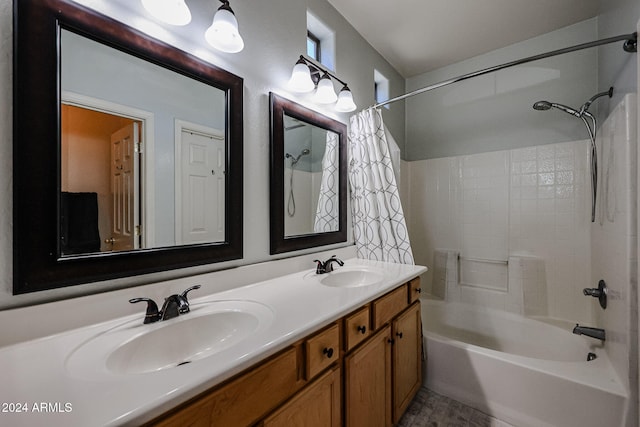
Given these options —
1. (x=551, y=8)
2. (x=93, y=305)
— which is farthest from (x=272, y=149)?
(x=551, y=8)

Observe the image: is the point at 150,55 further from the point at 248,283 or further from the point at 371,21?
the point at 371,21

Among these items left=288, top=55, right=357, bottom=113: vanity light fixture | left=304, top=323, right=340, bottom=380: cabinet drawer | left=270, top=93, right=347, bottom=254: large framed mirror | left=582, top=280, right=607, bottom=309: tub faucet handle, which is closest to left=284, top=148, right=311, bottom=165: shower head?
left=270, top=93, right=347, bottom=254: large framed mirror

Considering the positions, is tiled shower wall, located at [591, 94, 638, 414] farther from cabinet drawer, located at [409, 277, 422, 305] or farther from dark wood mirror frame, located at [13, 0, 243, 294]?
dark wood mirror frame, located at [13, 0, 243, 294]

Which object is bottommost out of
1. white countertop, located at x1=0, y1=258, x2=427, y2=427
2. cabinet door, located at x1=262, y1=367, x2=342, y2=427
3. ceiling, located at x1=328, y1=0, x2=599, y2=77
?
cabinet door, located at x1=262, y1=367, x2=342, y2=427

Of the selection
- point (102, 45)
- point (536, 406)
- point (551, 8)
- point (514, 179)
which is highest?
point (551, 8)

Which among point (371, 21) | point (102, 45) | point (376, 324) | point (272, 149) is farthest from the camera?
point (371, 21)

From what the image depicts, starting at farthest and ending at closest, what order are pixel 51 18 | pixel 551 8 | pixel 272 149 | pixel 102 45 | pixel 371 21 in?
pixel 371 21 < pixel 551 8 < pixel 272 149 < pixel 102 45 < pixel 51 18

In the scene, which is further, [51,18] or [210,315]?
[210,315]

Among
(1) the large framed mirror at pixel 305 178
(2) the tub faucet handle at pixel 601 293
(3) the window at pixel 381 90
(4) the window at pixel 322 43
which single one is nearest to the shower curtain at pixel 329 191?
(1) the large framed mirror at pixel 305 178

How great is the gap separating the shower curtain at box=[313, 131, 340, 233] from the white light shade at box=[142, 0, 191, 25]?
Answer: 1.05 meters

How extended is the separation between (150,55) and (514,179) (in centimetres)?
267

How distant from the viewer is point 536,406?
1423 mm

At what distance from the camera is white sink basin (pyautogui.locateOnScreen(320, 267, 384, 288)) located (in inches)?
60.6

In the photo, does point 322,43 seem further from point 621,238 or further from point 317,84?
point 621,238
